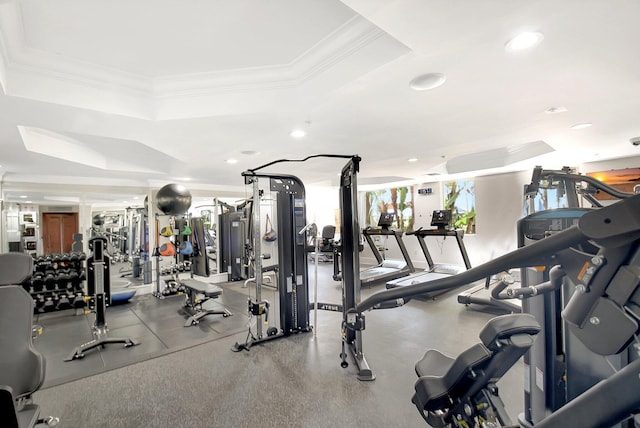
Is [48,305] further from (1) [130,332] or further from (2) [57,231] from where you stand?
(1) [130,332]

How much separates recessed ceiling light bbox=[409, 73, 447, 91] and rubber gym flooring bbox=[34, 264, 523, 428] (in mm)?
2605

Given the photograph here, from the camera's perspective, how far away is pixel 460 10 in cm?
165

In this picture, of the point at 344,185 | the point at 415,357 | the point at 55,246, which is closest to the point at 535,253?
the point at 344,185

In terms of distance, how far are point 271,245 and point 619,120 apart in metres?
6.04

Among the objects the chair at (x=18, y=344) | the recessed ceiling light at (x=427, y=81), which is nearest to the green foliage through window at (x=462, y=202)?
the recessed ceiling light at (x=427, y=81)

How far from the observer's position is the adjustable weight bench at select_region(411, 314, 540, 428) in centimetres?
102

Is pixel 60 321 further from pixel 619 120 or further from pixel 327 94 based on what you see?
pixel 619 120

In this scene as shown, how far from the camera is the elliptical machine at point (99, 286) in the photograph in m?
3.65

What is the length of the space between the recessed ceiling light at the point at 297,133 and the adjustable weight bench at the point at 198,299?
2679mm

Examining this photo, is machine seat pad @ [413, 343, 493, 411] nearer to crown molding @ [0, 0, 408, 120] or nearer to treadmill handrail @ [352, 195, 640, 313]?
treadmill handrail @ [352, 195, 640, 313]

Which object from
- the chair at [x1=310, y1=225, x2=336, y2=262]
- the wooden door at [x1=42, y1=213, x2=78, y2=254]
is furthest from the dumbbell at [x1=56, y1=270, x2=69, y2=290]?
the chair at [x1=310, y1=225, x2=336, y2=262]

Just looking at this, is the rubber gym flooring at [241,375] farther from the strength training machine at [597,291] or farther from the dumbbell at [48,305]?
the strength training machine at [597,291]

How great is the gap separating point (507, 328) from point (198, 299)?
473cm

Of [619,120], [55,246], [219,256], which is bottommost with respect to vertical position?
[219,256]
